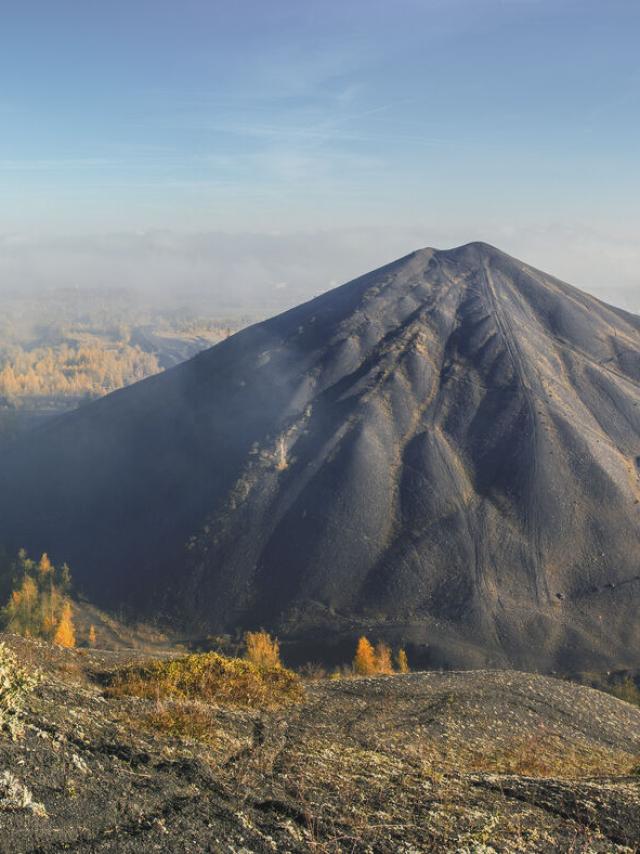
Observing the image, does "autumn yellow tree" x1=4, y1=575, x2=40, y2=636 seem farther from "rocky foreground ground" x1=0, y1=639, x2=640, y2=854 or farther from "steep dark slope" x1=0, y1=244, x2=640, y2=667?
"rocky foreground ground" x1=0, y1=639, x2=640, y2=854

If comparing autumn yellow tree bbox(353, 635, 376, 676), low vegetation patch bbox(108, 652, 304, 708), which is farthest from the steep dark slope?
low vegetation patch bbox(108, 652, 304, 708)

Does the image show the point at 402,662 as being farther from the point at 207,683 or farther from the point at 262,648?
the point at 207,683

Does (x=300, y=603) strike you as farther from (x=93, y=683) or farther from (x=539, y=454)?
(x=93, y=683)

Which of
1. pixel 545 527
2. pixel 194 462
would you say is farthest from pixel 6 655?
pixel 194 462

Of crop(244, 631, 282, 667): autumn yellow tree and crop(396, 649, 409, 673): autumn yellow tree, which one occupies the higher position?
crop(396, 649, 409, 673): autumn yellow tree

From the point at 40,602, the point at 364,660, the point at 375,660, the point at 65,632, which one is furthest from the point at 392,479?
the point at 40,602

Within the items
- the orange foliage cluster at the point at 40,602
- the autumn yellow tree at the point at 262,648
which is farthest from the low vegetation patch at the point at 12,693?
the orange foliage cluster at the point at 40,602

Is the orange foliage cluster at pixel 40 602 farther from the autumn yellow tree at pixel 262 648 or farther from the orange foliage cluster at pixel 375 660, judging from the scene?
the orange foliage cluster at pixel 375 660
